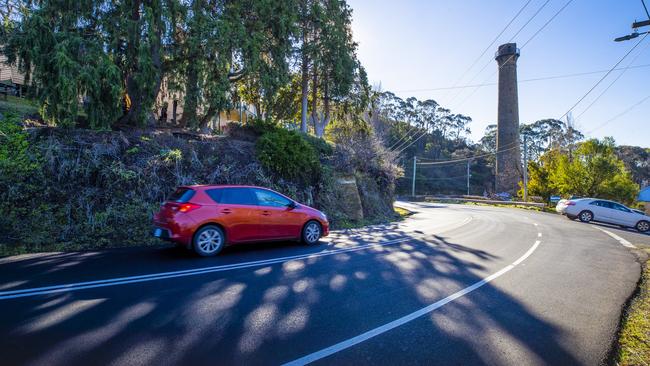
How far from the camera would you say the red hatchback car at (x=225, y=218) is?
6656mm

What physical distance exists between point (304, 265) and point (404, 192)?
2457 inches

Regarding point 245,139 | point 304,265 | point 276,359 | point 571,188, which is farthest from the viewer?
point 571,188

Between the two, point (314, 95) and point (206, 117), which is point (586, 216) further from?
point (206, 117)

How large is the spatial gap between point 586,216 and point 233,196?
21.0 meters

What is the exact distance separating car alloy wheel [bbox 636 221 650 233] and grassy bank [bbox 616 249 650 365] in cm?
1603

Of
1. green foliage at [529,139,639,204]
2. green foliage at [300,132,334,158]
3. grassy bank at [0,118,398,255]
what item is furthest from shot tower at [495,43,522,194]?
grassy bank at [0,118,398,255]

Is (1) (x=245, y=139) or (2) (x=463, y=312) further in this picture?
(1) (x=245, y=139)

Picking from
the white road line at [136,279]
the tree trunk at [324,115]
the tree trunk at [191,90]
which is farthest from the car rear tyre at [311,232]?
the tree trunk at [324,115]

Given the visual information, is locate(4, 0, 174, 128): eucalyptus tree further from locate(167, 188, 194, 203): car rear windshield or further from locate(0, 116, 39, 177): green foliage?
locate(167, 188, 194, 203): car rear windshield

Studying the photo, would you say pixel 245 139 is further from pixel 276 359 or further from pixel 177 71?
pixel 276 359

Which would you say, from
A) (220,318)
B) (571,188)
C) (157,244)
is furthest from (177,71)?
(571,188)

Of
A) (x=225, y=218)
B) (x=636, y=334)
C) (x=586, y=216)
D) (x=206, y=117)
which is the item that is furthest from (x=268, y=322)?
(x=586, y=216)

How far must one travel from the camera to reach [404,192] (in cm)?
6650

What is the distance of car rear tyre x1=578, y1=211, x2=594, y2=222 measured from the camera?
1911 centimetres
